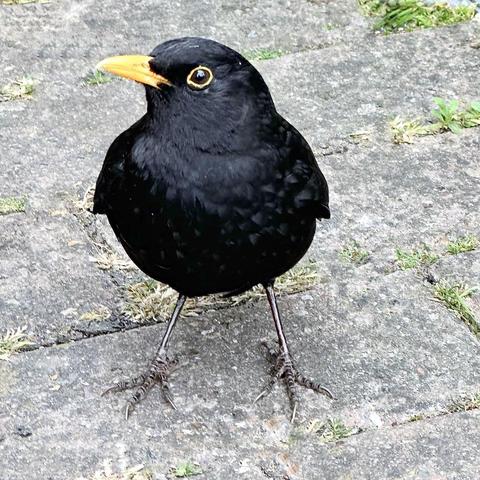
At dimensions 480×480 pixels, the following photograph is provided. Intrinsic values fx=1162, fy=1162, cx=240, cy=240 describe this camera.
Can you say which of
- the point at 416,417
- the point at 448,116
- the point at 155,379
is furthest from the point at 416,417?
the point at 448,116

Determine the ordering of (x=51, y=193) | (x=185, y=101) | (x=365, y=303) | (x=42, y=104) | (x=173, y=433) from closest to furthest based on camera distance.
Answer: (x=185, y=101), (x=173, y=433), (x=365, y=303), (x=51, y=193), (x=42, y=104)

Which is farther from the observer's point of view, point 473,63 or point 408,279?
point 473,63

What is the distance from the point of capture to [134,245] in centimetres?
415

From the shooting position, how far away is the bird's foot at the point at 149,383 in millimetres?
4324

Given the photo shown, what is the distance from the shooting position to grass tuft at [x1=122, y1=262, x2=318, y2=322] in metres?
4.75

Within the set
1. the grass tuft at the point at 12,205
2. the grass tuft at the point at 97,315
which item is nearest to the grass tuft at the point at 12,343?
the grass tuft at the point at 97,315

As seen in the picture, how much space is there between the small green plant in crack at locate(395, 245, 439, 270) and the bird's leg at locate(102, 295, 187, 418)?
102cm

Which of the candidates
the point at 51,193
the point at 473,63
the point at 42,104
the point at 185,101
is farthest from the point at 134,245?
the point at 473,63

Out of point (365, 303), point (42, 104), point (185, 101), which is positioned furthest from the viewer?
point (42, 104)

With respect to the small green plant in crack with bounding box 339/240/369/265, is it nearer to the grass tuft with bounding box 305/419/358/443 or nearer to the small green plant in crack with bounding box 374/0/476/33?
the grass tuft with bounding box 305/419/358/443

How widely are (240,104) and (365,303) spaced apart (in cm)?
122

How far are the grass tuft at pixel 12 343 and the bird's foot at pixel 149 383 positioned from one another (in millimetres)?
409

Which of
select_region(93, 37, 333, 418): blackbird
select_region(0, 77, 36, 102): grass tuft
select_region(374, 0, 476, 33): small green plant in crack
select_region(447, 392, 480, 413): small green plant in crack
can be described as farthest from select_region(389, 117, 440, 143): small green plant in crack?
select_region(0, 77, 36, 102): grass tuft

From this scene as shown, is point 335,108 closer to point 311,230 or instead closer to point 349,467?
point 311,230
